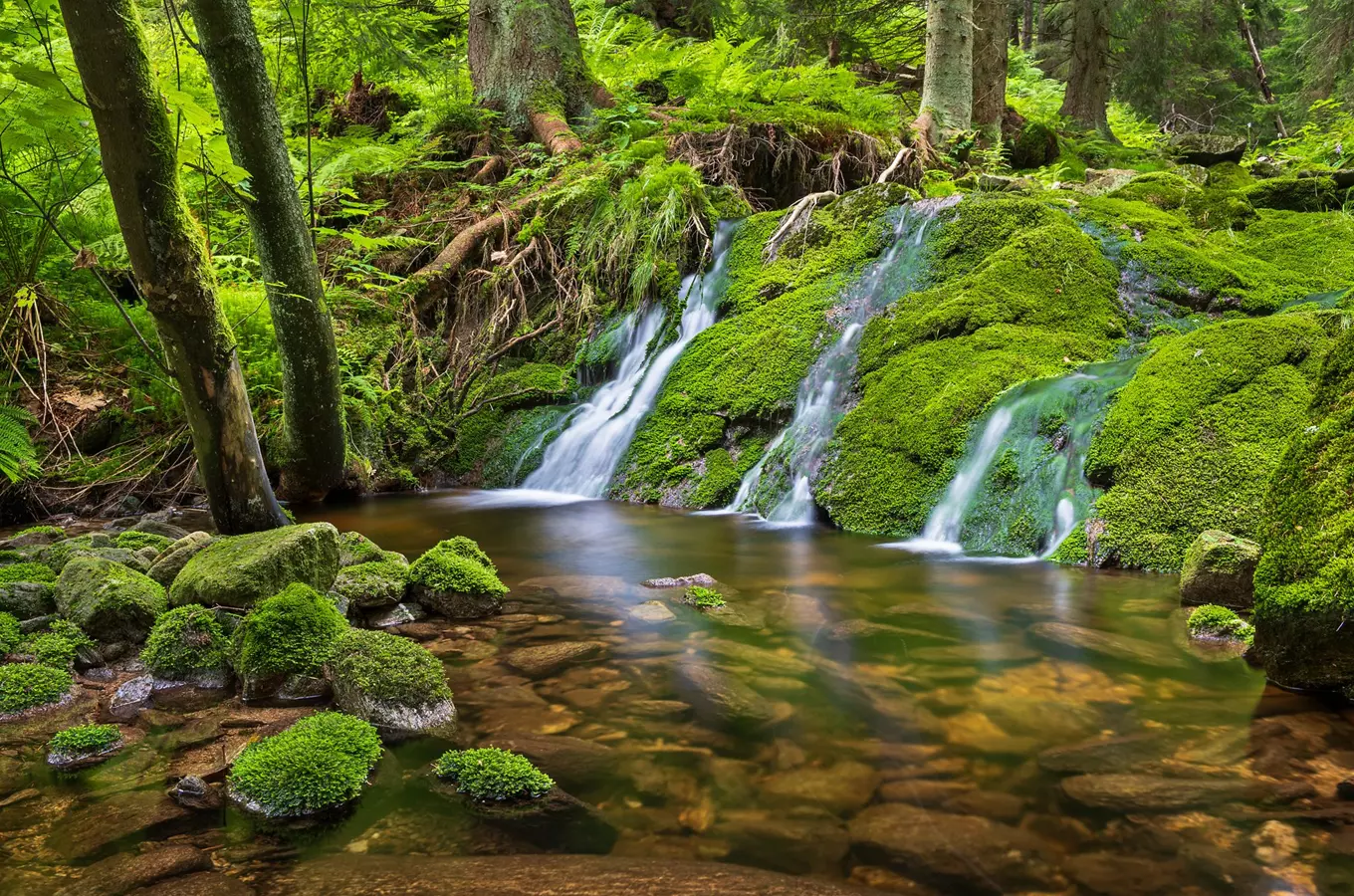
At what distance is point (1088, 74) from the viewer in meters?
13.7

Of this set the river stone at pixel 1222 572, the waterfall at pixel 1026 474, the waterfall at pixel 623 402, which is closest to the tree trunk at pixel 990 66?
the waterfall at pixel 623 402

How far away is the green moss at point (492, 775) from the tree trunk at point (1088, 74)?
14671 mm

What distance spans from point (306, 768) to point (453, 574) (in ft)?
5.95

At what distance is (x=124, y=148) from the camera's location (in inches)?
151

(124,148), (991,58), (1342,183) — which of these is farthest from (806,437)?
(991,58)

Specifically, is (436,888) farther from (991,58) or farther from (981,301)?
(991,58)

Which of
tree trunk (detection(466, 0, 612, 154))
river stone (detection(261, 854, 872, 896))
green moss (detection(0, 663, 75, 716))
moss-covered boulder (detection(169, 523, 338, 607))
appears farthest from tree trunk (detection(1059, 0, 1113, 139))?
green moss (detection(0, 663, 75, 716))

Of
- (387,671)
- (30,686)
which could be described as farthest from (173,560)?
(387,671)

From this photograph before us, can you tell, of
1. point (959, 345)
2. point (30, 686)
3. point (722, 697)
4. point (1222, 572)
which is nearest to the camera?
point (30, 686)

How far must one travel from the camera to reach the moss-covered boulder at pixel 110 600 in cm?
347

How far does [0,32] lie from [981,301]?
20.9ft

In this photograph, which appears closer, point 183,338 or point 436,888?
point 436,888

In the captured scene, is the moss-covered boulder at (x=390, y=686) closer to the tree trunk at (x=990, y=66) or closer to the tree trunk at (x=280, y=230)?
the tree trunk at (x=280, y=230)

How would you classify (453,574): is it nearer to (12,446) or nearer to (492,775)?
(492,775)
